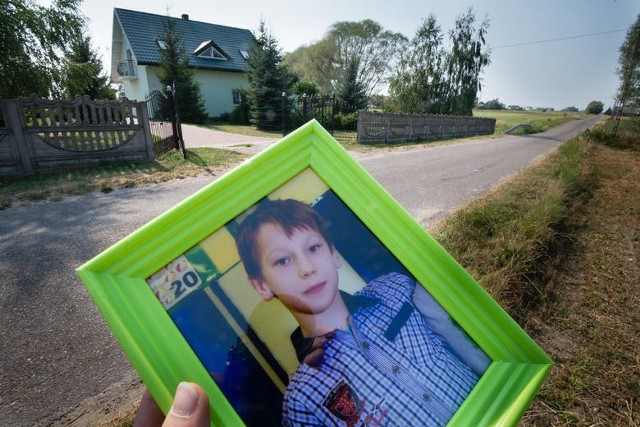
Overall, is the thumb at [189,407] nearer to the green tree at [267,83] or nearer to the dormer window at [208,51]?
the green tree at [267,83]

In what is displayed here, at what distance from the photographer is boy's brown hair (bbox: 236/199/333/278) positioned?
711 mm

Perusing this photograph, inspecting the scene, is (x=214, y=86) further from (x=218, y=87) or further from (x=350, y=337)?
(x=350, y=337)

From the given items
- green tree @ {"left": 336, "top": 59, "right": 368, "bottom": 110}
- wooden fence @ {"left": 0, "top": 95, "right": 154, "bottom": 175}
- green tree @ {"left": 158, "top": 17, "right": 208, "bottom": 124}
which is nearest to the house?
green tree @ {"left": 158, "top": 17, "right": 208, "bottom": 124}

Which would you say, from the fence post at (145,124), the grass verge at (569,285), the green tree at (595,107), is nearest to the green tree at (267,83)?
the fence post at (145,124)

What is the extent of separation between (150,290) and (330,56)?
41.7m

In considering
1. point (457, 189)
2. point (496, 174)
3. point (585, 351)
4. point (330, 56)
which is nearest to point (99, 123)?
point (457, 189)

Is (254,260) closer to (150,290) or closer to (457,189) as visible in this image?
(150,290)

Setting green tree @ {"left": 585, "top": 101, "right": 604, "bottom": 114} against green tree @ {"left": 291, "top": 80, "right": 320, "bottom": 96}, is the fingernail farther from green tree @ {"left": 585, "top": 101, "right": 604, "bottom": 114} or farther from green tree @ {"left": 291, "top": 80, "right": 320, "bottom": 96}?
green tree @ {"left": 585, "top": 101, "right": 604, "bottom": 114}

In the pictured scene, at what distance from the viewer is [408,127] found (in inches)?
695

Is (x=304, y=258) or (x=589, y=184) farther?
(x=589, y=184)

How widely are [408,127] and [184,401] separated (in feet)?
60.7

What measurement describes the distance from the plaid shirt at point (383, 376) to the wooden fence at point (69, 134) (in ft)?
28.1

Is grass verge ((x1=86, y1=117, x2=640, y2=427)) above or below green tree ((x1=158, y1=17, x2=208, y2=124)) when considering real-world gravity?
below

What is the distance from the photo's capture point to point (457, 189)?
22.8 feet
